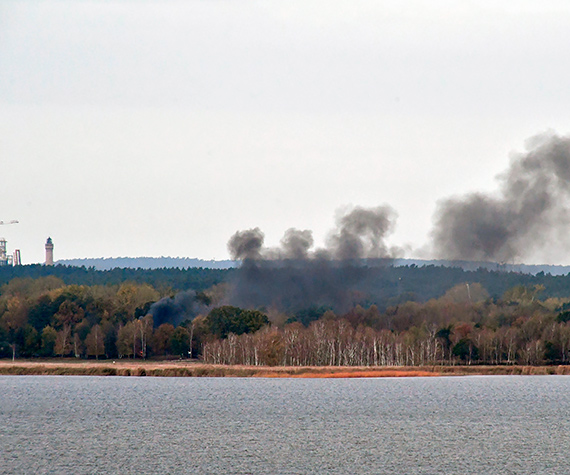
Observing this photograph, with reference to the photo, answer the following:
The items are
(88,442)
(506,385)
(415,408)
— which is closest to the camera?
(88,442)

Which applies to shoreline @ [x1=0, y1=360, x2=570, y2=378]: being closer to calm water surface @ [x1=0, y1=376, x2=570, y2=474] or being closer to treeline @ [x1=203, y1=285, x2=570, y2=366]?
treeline @ [x1=203, y1=285, x2=570, y2=366]

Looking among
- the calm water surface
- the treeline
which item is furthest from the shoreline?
the calm water surface

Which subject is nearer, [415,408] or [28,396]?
[415,408]

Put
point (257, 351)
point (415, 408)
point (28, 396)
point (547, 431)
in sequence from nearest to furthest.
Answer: point (547, 431) < point (415, 408) < point (28, 396) < point (257, 351)

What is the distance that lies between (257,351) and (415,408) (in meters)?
69.7

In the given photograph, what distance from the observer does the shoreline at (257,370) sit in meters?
156

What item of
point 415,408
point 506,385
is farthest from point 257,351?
point 415,408

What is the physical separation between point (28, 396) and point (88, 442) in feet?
161

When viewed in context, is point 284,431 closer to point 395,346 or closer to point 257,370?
point 257,370

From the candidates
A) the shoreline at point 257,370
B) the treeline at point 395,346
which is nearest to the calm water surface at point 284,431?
the shoreline at point 257,370

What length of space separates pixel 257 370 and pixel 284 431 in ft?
263

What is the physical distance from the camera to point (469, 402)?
357ft

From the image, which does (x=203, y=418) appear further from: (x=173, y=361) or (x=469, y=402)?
(x=173, y=361)

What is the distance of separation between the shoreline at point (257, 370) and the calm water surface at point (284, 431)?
80.4ft
